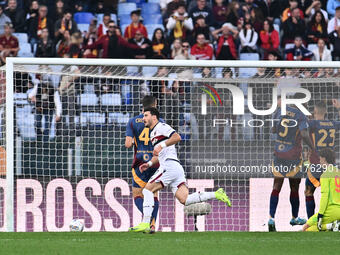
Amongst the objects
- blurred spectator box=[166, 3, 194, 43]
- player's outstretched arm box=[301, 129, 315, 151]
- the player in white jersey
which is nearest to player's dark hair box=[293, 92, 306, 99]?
player's outstretched arm box=[301, 129, 315, 151]

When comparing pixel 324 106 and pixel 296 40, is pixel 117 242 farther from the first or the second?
pixel 296 40

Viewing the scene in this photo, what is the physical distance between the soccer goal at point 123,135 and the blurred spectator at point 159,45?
5319 millimetres

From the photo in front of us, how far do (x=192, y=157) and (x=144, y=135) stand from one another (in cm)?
105

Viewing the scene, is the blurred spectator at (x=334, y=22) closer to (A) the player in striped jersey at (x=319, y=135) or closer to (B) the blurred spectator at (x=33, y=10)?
(B) the blurred spectator at (x=33, y=10)

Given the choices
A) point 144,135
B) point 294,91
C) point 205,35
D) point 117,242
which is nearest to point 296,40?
point 205,35

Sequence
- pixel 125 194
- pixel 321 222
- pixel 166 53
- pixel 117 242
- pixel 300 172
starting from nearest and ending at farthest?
pixel 117 242 < pixel 321 222 < pixel 300 172 < pixel 125 194 < pixel 166 53

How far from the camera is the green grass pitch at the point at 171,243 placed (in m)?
6.53

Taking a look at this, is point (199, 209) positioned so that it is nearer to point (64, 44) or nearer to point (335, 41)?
point (64, 44)

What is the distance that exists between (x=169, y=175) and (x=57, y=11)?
30.3 feet

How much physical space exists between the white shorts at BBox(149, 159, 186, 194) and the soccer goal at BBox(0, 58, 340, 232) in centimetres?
143

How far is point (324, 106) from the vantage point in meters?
9.97

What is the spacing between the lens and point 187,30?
1689 cm

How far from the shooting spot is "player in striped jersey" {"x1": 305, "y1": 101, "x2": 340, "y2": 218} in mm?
9898

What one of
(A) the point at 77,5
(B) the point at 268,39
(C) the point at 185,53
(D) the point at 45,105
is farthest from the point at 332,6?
(D) the point at 45,105
